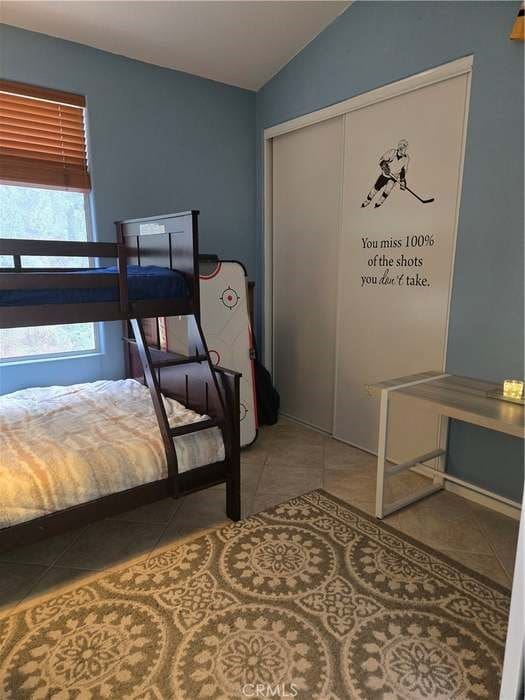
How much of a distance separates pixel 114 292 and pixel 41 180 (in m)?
1.36

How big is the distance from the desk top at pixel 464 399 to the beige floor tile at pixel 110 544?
4.42 feet

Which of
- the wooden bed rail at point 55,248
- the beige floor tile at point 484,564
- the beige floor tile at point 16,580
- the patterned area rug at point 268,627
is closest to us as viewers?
the patterned area rug at point 268,627

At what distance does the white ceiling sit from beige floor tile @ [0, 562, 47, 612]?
2.83 m

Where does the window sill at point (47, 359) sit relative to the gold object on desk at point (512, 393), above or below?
below

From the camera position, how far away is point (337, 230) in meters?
3.11

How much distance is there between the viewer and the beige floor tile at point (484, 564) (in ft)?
6.09

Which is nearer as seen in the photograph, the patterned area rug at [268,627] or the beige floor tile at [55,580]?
the patterned area rug at [268,627]

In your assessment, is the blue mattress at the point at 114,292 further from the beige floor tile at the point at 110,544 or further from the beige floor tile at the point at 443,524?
the beige floor tile at the point at 443,524

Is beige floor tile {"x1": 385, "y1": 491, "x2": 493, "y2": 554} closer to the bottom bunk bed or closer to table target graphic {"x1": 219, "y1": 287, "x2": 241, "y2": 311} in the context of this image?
the bottom bunk bed

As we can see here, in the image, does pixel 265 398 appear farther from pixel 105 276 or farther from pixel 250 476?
pixel 105 276

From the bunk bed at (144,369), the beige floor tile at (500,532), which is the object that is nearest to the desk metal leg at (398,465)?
the beige floor tile at (500,532)

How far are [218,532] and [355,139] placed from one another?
250cm

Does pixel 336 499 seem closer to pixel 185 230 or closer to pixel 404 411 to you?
pixel 404 411

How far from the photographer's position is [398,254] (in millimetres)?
2729
